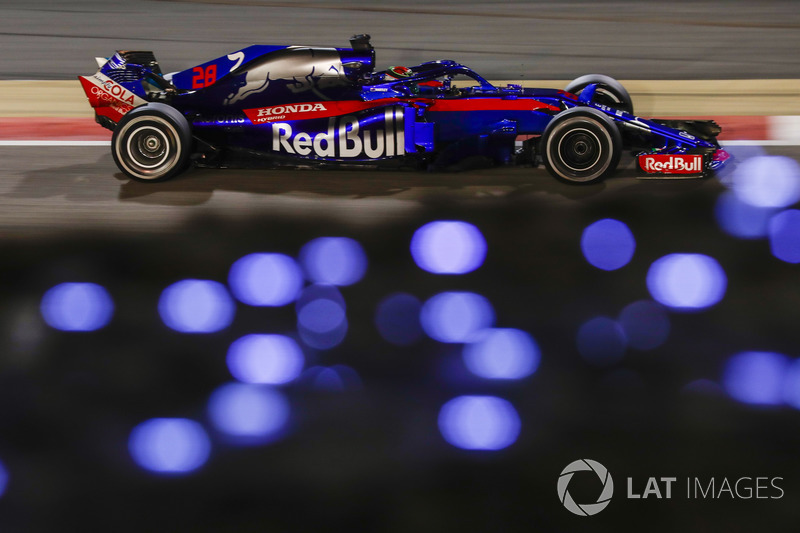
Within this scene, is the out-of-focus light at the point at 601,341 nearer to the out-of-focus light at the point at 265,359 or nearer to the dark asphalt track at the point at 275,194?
the out-of-focus light at the point at 265,359

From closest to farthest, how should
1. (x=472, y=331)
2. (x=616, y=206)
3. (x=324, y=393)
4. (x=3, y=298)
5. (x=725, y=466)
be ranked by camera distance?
(x=725, y=466), (x=324, y=393), (x=472, y=331), (x=3, y=298), (x=616, y=206)

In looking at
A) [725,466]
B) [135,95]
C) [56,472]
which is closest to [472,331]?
[725,466]

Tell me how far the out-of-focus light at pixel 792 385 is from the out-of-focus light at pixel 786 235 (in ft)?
4.39

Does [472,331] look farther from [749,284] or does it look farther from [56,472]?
[56,472]

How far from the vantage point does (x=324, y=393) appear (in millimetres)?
4027

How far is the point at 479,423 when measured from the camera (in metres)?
3.82

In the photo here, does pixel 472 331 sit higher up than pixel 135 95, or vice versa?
pixel 135 95

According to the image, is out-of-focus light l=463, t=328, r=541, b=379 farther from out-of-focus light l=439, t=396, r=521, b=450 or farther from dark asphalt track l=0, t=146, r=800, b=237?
dark asphalt track l=0, t=146, r=800, b=237

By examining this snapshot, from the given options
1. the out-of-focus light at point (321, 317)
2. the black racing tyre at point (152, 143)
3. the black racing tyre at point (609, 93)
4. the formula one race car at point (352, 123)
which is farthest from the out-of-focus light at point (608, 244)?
the black racing tyre at point (152, 143)

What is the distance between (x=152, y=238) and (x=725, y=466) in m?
3.79

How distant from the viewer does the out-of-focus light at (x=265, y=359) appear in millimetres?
4203

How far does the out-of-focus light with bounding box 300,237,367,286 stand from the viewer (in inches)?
204

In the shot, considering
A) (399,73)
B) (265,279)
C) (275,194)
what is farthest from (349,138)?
(265,279)

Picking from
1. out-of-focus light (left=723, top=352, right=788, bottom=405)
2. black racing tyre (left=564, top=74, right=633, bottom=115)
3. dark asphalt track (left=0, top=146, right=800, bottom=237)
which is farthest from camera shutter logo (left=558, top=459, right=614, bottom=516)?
black racing tyre (left=564, top=74, right=633, bottom=115)
